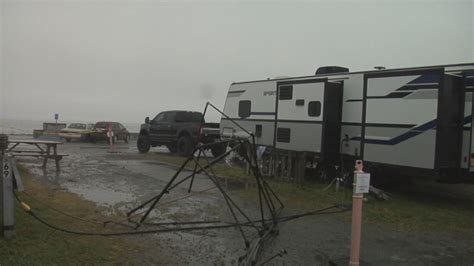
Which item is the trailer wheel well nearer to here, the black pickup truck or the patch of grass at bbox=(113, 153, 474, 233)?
the black pickup truck

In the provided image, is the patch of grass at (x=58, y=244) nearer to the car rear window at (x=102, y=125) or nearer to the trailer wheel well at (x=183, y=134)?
the trailer wheel well at (x=183, y=134)

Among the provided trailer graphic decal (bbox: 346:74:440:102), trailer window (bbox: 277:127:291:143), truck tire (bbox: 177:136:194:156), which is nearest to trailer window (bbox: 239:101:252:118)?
trailer window (bbox: 277:127:291:143)

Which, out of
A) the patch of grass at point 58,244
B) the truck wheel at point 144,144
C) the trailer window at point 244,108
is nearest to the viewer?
the patch of grass at point 58,244

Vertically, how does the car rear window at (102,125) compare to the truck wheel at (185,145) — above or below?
above

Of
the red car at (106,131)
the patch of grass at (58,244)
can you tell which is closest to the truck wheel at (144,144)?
the red car at (106,131)

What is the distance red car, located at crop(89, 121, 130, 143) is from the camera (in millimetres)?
30156

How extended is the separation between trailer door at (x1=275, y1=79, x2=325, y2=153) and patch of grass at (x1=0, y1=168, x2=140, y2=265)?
612cm

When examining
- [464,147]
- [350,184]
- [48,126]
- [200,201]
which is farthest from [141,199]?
[48,126]

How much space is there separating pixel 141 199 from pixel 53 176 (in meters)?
3.87

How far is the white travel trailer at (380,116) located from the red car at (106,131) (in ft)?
64.1

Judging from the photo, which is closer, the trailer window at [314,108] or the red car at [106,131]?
the trailer window at [314,108]

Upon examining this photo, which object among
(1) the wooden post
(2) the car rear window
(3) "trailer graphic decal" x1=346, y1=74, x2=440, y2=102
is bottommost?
(1) the wooden post

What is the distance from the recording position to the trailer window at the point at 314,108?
11.3 meters

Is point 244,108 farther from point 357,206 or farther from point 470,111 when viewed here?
point 357,206
